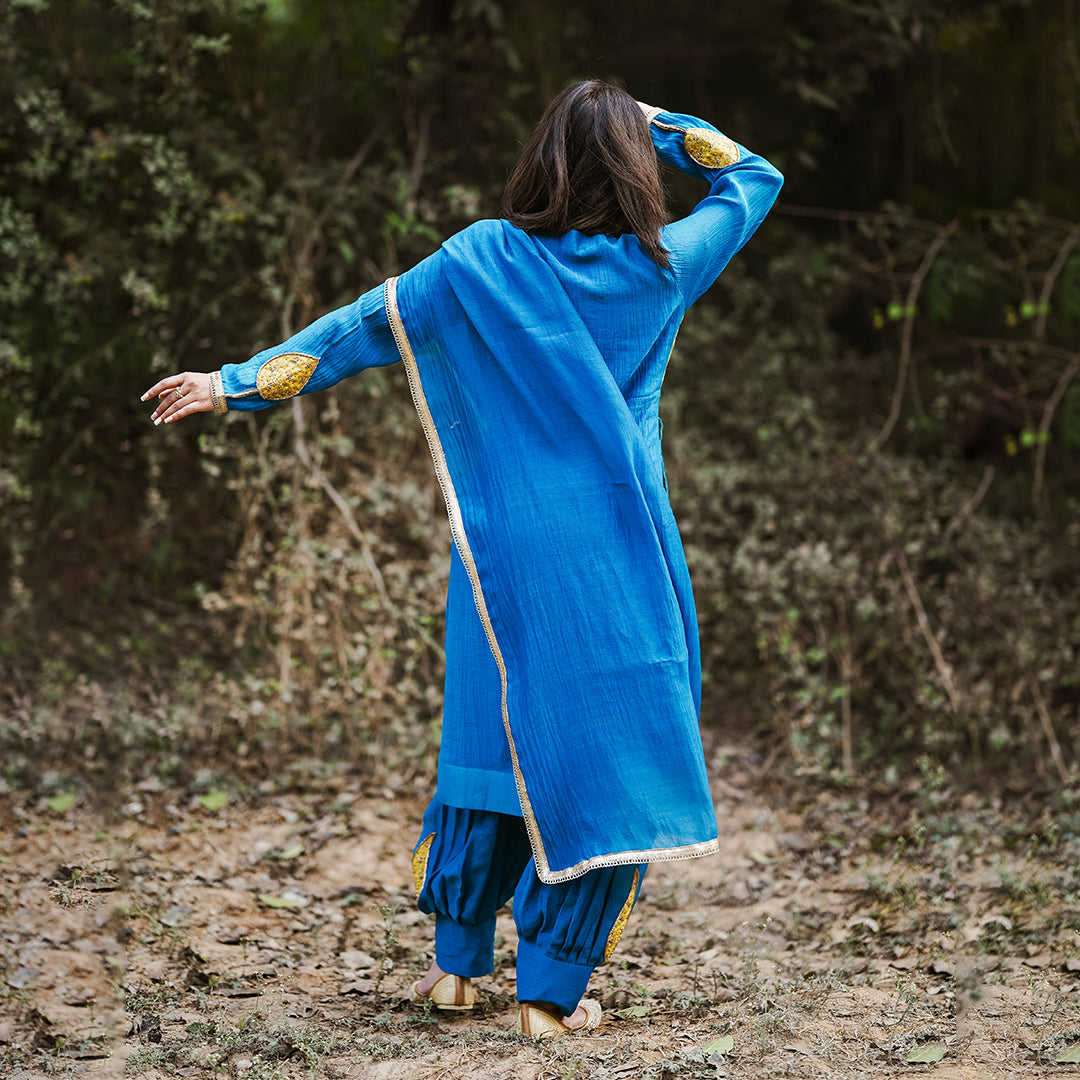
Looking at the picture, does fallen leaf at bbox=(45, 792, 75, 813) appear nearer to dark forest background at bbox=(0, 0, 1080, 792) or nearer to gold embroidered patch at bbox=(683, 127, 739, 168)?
dark forest background at bbox=(0, 0, 1080, 792)

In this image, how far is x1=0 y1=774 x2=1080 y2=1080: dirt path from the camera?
236cm

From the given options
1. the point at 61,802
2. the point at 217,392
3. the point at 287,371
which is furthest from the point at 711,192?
the point at 61,802

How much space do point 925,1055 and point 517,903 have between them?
2.72 feet

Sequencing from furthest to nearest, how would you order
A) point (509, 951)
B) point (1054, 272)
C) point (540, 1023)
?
point (1054, 272), point (509, 951), point (540, 1023)

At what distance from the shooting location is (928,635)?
4473 mm

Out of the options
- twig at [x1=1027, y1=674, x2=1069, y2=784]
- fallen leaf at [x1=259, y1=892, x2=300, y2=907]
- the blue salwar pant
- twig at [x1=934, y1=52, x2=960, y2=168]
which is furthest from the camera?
Result: twig at [x1=934, y1=52, x2=960, y2=168]

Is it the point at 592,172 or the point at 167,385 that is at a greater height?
the point at 592,172

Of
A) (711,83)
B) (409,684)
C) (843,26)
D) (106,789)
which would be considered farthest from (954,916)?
(711,83)

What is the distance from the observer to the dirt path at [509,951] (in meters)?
2.36

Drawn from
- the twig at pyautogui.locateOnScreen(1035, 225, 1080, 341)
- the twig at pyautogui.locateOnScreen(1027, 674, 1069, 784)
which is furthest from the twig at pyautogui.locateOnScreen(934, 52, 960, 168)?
the twig at pyautogui.locateOnScreen(1027, 674, 1069, 784)

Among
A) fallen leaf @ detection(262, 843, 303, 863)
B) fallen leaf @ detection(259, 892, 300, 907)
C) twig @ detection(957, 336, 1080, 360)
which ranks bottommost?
fallen leaf @ detection(259, 892, 300, 907)

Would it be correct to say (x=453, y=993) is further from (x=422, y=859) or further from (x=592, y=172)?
(x=592, y=172)

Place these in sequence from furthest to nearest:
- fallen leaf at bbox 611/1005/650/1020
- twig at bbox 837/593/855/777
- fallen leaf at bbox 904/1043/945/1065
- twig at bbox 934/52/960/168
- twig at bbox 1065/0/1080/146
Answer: twig at bbox 934/52/960/168 → twig at bbox 1065/0/1080/146 → twig at bbox 837/593/855/777 → fallen leaf at bbox 611/1005/650/1020 → fallen leaf at bbox 904/1043/945/1065

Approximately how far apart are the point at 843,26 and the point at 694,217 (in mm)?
4002
